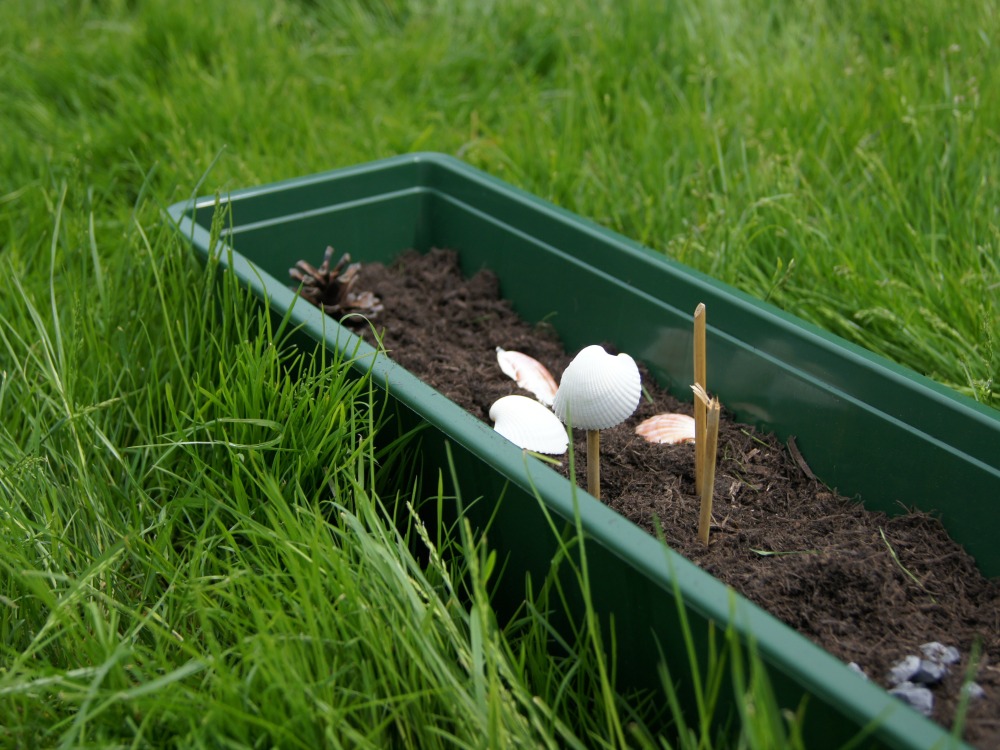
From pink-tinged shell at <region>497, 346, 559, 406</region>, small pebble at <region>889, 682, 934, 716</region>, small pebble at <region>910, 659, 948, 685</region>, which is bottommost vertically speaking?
pink-tinged shell at <region>497, 346, 559, 406</region>

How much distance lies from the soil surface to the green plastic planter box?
4cm

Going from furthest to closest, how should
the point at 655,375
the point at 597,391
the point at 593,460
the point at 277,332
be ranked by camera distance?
1. the point at 655,375
2. the point at 277,332
3. the point at 593,460
4. the point at 597,391

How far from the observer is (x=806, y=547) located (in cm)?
148

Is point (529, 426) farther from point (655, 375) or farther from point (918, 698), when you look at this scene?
point (918, 698)

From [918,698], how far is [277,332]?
103 centimetres

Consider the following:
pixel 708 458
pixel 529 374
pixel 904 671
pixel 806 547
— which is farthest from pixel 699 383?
pixel 529 374

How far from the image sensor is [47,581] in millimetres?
1495

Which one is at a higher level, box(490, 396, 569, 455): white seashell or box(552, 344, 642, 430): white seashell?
box(552, 344, 642, 430): white seashell

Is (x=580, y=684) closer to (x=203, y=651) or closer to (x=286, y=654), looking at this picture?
(x=286, y=654)

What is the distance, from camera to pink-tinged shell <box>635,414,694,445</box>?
1.75 m

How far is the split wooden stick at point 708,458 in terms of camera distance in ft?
4.19

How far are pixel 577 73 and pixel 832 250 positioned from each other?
4.00 feet

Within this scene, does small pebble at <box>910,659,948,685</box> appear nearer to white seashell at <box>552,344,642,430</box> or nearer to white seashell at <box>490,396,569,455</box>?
white seashell at <box>552,344,642,430</box>

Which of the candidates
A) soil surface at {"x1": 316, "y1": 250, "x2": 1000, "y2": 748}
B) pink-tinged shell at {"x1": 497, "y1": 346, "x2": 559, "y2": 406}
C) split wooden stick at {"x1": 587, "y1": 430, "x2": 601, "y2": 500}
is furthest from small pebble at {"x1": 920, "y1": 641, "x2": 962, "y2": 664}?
pink-tinged shell at {"x1": 497, "y1": 346, "x2": 559, "y2": 406}
